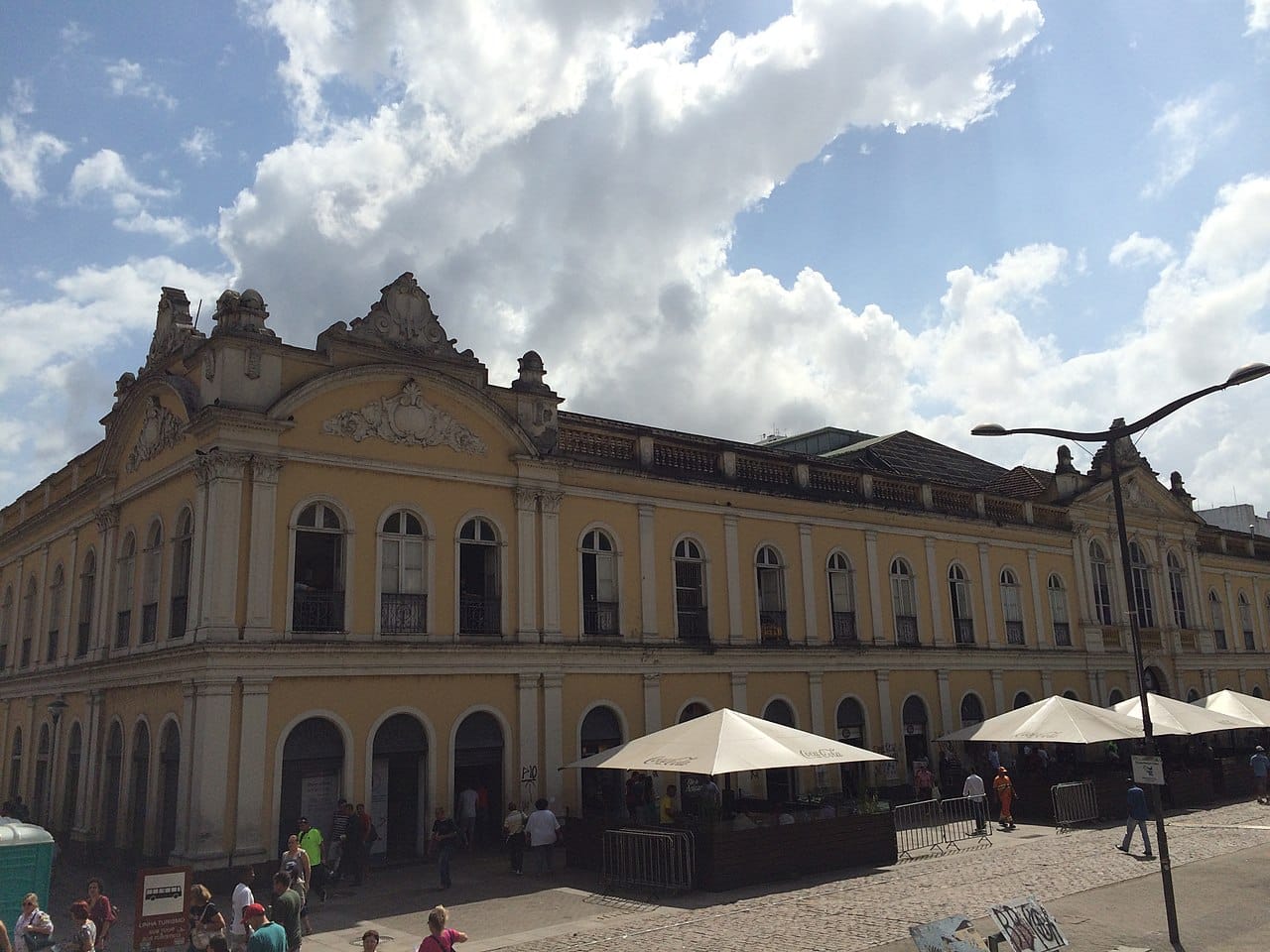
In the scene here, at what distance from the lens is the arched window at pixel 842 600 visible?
93.9ft

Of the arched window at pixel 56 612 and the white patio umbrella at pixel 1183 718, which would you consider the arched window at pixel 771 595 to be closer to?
the white patio umbrella at pixel 1183 718

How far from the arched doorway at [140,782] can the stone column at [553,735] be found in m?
7.78

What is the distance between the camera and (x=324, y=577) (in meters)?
20.5

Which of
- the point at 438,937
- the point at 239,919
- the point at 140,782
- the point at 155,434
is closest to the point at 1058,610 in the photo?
the point at 140,782

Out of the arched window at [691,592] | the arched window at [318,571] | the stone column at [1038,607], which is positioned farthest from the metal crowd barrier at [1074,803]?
the arched window at [318,571]

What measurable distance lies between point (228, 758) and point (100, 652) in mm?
7461

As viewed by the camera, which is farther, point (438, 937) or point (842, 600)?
point (842, 600)

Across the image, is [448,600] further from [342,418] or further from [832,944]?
[832,944]

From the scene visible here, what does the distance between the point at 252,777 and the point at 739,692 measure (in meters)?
11.9

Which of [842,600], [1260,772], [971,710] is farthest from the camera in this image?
[971,710]

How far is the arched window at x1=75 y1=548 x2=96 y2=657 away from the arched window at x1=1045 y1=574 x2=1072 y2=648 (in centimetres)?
2829

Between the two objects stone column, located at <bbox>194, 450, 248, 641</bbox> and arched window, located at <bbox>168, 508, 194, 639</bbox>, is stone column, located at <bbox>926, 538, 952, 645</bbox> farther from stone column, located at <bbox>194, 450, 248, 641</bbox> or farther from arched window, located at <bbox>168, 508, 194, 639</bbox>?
arched window, located at <bbox>168, 508, 194, 639</bbox>

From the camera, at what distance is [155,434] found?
22.5 m

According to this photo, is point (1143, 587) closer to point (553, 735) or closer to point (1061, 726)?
point (1061, 726)
